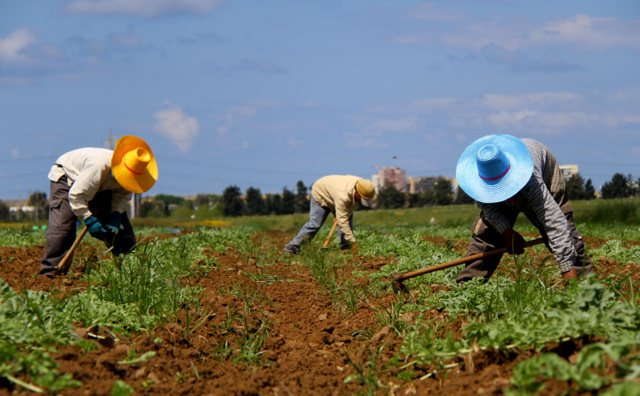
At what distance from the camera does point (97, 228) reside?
322 inches

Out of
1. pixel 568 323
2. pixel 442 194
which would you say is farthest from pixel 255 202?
pixel 568 323

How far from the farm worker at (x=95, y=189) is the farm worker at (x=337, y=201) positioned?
13.7ft

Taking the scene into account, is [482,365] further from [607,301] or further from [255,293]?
[255,293]

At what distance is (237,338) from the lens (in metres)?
5.57

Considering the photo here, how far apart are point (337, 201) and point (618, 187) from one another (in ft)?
118

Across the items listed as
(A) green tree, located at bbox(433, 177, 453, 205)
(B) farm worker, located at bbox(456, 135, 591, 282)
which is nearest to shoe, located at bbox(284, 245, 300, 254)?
(B) farm worker, located at bbox(456, 135, 591, 282)

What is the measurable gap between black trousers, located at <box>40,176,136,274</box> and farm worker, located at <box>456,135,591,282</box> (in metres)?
3.71

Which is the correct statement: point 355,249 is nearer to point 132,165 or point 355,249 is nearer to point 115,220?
point 115,220

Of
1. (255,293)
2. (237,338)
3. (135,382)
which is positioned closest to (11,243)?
(255,293)

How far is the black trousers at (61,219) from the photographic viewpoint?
8.35m

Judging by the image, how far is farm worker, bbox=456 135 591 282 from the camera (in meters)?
6.01

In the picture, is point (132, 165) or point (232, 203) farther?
point (232, 203)

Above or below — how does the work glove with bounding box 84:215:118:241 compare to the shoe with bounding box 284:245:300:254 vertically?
above

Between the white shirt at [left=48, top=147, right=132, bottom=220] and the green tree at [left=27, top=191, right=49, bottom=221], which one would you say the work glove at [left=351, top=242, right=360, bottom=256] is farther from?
the green tree at [left=27, top=191, right=49, bottom=221]
